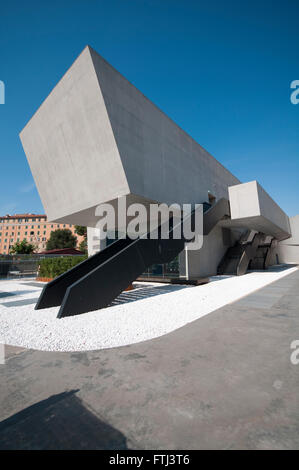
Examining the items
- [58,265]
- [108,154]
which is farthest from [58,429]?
[58,265]

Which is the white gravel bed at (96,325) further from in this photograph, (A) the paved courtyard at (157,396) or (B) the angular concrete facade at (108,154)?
(B) the angular concrete facade at (108,154)

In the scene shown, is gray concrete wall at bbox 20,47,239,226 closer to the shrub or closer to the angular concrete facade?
the angular concrete facade

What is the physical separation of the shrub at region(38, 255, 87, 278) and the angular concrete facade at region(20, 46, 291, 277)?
3.62 metres

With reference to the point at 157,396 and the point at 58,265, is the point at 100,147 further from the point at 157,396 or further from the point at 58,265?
the point at 157,396

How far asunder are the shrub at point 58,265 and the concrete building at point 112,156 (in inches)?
142

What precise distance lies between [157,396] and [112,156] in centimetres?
1162

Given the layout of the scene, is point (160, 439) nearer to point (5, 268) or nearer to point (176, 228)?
point (176, 228)

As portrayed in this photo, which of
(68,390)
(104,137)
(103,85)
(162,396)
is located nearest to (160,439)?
(162,396)

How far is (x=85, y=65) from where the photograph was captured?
11.0 metres

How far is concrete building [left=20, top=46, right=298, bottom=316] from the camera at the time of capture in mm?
11586

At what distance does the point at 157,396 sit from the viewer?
7.74 feet

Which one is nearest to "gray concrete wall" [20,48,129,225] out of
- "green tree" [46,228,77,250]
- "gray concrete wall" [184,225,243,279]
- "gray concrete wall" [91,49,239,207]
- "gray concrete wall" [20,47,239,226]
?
"gray concrete wall" [20,47,239,226]

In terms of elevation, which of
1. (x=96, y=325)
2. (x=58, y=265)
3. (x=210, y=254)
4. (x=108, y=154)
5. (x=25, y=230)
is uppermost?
(x=25, y=230)

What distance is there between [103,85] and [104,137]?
2.57 metres
